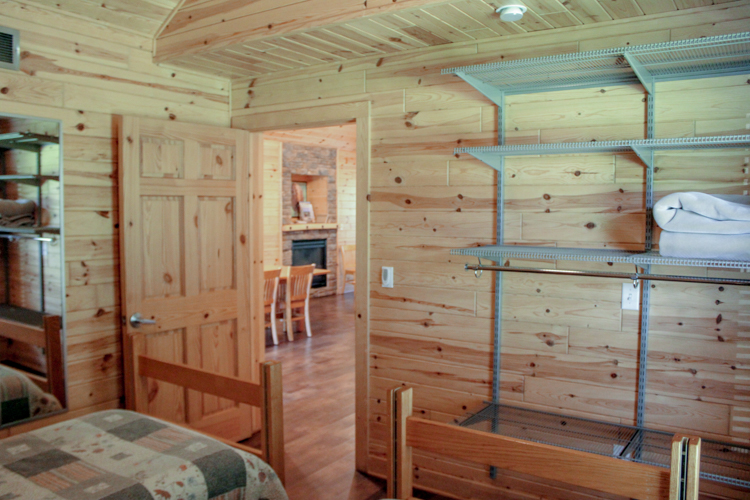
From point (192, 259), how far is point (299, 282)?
3.14m

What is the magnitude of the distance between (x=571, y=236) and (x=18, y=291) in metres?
2.53

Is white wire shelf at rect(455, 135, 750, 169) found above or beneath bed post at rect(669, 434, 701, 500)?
above

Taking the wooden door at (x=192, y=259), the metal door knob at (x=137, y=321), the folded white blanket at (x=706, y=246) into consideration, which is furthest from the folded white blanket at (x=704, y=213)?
the metal door knob at (x=137, y=321)

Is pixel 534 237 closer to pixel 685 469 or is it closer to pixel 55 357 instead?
pixel 685 469

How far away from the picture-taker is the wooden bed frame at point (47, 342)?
109 inches

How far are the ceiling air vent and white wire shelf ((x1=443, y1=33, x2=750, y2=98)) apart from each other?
1947 mm

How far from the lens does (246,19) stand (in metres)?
2.75

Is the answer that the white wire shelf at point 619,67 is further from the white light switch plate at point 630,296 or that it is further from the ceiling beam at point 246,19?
the white light switch plate at point 630,296

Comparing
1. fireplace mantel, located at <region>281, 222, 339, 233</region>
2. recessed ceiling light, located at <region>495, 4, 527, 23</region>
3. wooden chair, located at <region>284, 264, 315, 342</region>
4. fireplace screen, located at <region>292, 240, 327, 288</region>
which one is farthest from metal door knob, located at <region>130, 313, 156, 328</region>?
fireplace screen, located at <region>292, 240, 327, 288</region>

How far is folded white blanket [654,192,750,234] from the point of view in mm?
1955

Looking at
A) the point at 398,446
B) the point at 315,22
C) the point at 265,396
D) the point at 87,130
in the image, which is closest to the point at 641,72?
the point at 315,22

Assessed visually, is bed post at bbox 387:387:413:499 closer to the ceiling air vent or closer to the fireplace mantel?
the ceiling air vent

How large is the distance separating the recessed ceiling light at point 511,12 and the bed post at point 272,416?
159 centimetres

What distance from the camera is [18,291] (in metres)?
2.72
